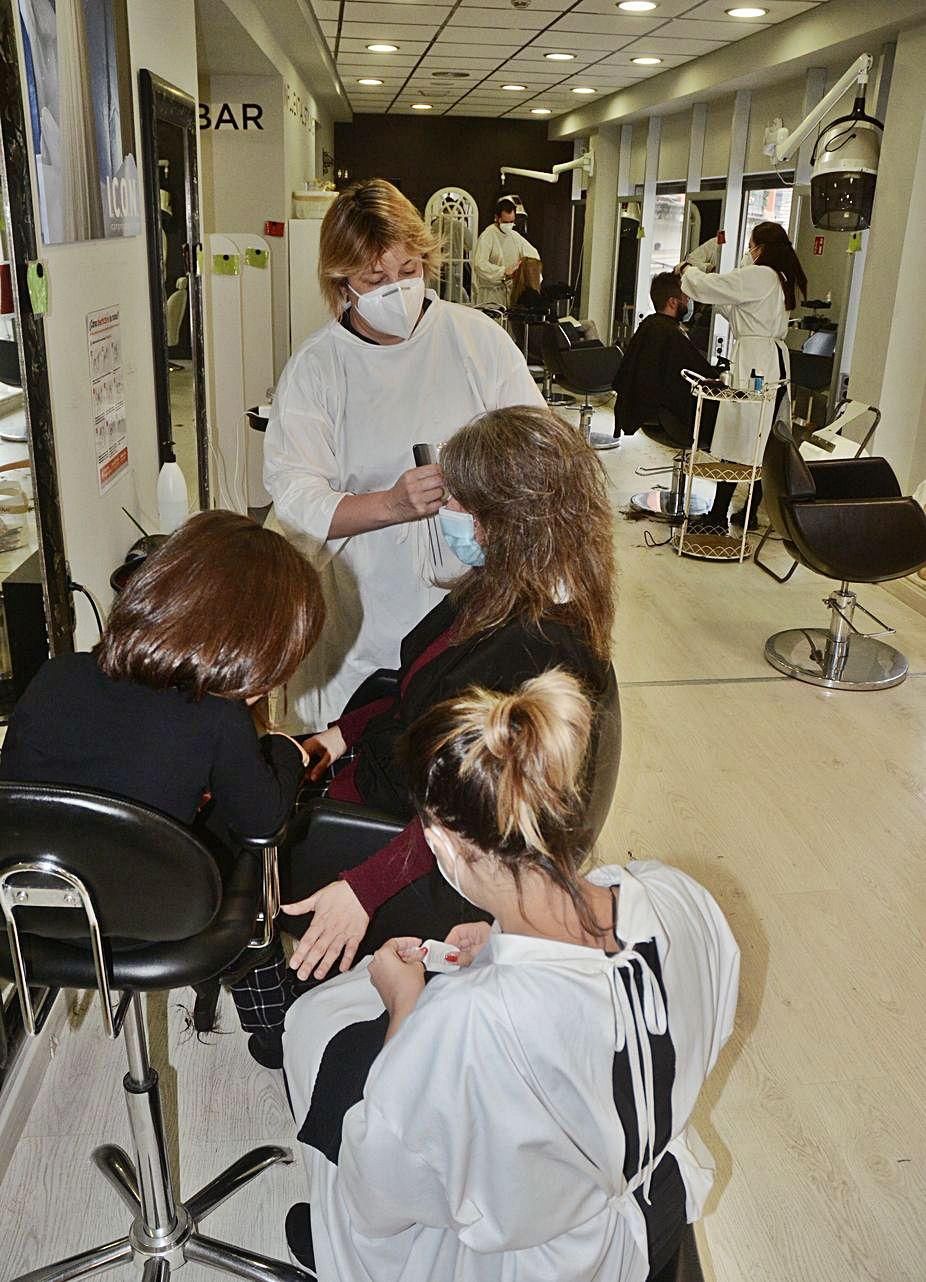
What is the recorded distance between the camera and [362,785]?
185cm

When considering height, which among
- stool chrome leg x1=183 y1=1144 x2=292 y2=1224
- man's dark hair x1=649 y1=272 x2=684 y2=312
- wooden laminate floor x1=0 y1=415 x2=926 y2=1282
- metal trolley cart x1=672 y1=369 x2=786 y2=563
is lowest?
wooden laminate floor x1=0 y1=415 x2=926 y2=1282

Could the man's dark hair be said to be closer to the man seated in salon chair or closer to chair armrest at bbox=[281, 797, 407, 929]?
the man seated in salon chair

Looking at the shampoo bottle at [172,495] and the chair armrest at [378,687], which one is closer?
the chair armrest at [378,687]

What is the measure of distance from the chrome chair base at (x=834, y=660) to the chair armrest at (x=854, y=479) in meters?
0.55

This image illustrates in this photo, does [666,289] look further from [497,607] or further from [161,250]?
[497,607]

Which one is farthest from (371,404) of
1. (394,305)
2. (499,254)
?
(499,254)

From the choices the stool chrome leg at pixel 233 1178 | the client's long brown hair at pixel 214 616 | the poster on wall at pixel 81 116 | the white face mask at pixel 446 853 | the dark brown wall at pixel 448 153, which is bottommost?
the stool chrome leg at pixel 233 1178

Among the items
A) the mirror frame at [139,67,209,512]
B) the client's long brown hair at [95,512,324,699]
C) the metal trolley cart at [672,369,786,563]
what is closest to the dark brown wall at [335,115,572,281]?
the metal trolley cart at [672,369,786,563]

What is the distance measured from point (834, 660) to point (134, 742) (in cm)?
320

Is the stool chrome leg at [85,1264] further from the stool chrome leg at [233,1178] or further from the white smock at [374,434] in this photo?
the white smock at [374,434]

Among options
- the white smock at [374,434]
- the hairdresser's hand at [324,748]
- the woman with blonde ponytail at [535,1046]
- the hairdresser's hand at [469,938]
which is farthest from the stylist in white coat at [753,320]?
the woman with blonde ponytail at [535,1046]

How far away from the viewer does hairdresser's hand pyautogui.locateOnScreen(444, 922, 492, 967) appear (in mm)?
1337

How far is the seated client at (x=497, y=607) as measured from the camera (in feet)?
5.13

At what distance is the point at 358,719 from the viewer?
6.79 feet
